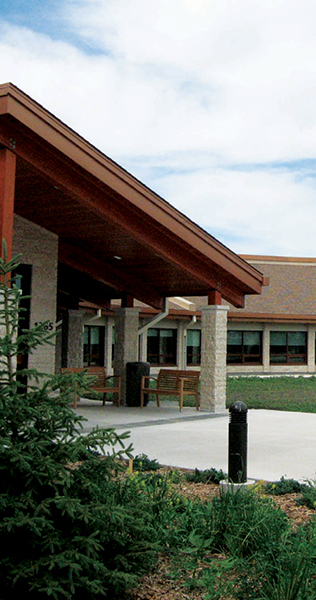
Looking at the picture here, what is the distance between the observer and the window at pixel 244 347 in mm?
35469

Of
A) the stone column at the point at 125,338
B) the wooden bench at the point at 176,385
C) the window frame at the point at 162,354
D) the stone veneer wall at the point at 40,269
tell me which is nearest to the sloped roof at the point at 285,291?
the window frame at the point at 162,354

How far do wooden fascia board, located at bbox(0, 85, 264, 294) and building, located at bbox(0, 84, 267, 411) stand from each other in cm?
2

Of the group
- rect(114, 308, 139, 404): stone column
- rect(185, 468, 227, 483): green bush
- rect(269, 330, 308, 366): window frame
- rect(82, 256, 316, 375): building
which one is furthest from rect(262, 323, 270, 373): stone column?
rect(185, 468, 227, 483): green bush

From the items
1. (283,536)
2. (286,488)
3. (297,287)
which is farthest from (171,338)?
(283,536)

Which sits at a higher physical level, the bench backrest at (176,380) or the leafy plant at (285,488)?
the bench backrest at (176,380)

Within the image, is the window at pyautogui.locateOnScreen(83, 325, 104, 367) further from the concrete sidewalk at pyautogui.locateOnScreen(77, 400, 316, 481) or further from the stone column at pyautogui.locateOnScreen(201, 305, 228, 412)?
the stone column at pyautogui.locateOnScreen(201, 305, 228, 412)

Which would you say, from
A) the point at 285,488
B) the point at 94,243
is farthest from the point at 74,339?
the point at 285,488

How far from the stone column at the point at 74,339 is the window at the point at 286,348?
59.1ft

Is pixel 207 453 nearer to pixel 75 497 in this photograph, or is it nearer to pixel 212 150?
pixel 75 497

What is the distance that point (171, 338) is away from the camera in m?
32.5

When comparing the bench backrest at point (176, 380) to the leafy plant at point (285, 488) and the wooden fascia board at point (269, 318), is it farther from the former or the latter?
the wooden fascia board at point (269, 318)

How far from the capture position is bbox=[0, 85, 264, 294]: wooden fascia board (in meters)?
9.70

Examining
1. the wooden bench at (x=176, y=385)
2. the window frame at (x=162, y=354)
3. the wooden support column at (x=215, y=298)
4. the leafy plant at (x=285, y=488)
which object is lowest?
the leafy plant at (x=285, y=488)

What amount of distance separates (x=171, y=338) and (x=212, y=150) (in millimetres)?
27387
